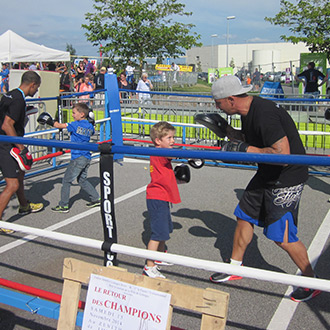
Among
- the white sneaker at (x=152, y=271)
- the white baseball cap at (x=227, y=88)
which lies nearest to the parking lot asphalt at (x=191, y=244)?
the white sneaker at (x=152, y=271)

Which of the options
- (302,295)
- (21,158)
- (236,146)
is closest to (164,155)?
(236,146)

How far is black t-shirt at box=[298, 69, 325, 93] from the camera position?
1427cm

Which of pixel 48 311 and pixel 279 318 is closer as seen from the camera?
pixel 48 311

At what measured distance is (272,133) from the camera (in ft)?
9.96

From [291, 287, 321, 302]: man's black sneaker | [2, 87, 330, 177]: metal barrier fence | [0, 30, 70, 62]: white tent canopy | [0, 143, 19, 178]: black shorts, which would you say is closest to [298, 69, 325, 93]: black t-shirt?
[2, 87, 330, 177]: metal barrier fence

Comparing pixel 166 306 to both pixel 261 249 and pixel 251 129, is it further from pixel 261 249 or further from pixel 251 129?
pixel 261 249

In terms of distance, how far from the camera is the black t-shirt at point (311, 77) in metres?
14.3

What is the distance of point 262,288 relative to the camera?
367 centimetres

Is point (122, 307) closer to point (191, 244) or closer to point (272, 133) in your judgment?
point (272, 133)

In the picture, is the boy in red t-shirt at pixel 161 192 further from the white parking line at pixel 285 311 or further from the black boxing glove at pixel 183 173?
the white parking line at pixel 285 311

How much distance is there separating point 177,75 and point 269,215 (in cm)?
2799

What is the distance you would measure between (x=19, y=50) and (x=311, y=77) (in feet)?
40.2

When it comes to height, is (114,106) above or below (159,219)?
above

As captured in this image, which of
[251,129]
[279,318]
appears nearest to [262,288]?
[279,318]
